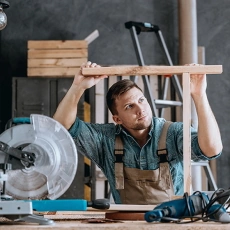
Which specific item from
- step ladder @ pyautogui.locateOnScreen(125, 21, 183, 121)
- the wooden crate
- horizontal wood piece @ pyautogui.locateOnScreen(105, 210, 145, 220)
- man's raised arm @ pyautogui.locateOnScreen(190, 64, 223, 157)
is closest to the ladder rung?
step ladder @ pyautogui.locateOnScreen(125, 21, 183, 121)

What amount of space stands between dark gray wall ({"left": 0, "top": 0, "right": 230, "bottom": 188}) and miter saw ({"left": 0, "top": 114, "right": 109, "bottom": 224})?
3.63 metres

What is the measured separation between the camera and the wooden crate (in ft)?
17.1

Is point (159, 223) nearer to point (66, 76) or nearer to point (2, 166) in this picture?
point (2, 166)

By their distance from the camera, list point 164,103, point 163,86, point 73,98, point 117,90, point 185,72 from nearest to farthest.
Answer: point 185,72, point 73,98, point 117,90, point 164,103, point 163,86

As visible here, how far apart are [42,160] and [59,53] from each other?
10.5 ft

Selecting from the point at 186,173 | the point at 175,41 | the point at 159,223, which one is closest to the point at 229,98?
the point at 175,41

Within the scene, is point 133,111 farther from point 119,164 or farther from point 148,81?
point 148,81

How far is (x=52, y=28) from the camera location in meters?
5.83

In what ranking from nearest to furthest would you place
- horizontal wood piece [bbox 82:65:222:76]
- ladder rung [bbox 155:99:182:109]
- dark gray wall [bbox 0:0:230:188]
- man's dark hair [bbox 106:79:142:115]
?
1. horizontal wood piece [bbox 82:65:222:76]
2. man's dark hair [bbox 106:79:142:115]
3. ladder rung [bbox 155:99:182:109]
4. dark gray wall [bbox 0:0:230:188]

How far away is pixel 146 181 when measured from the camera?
2.85 m

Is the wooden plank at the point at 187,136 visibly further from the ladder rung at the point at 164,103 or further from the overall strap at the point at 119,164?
the ladder rung at the point at 164,103

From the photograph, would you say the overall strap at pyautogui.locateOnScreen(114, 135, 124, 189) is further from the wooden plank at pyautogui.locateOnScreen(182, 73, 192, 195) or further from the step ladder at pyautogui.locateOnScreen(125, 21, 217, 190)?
the step ladder at pyautogui.locateOnScreen(125, 21, 217, 190)

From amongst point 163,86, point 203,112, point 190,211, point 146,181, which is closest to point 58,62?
point 163,86

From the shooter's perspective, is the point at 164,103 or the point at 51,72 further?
the point at 51,72
